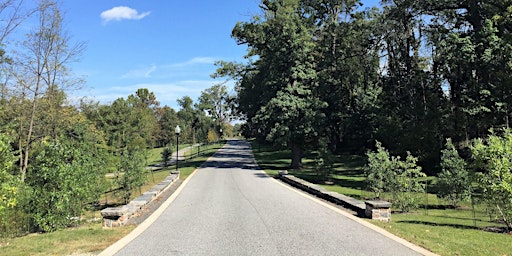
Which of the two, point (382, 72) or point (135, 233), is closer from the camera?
point (135, 233)

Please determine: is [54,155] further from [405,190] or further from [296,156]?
[296,156]

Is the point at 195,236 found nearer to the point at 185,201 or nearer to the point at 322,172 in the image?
the point at 185,201

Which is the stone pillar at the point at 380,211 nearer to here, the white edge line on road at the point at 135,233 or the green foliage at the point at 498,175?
the green foliage at the point at 498,175

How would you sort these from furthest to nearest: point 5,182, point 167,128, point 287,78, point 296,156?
point 167,128 → point 296,156 → point 287,78 → point 5,182

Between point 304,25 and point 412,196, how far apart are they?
63.4 ft

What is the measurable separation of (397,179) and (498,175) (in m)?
4.17

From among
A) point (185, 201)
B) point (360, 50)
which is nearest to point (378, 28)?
point (360, 50)

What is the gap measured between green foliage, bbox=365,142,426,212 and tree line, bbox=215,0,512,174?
7.82 metres

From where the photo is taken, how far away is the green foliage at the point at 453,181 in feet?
41.9

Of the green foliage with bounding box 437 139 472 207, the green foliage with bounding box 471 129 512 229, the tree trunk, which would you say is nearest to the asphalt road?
the green foliage with bounding box 471 129 512 229

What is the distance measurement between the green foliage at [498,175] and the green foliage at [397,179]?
3.38 m

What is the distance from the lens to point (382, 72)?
36.1m

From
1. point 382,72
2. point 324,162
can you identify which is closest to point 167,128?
point 382,72

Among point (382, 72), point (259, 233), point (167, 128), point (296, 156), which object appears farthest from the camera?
point (167, 128)
